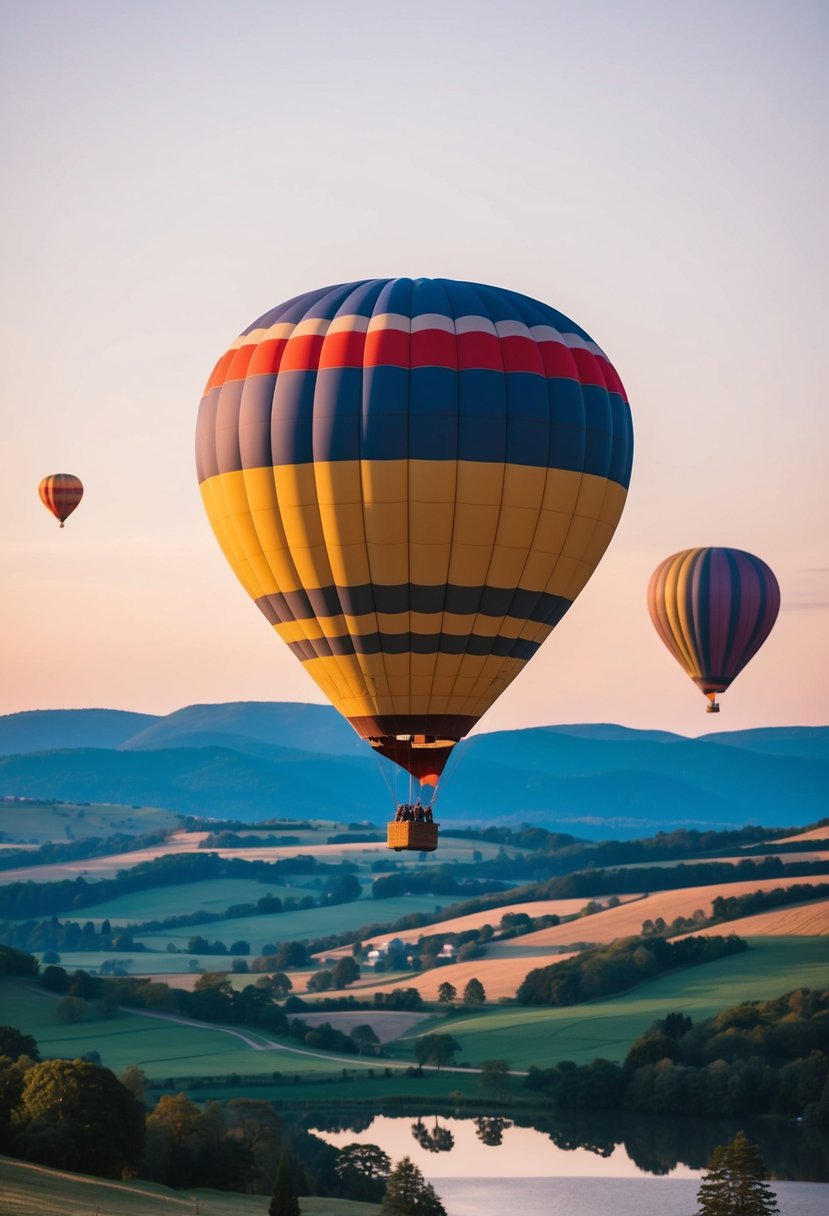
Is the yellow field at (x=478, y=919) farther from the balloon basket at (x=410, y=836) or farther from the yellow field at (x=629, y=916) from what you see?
the balloon basket at (x=410, y=836)

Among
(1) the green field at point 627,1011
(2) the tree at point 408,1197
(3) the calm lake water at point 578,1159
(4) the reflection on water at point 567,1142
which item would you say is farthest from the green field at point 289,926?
(2) the tree at point 408,1197

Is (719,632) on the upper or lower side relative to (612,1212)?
upper

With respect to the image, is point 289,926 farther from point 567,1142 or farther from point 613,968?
point 567,1142

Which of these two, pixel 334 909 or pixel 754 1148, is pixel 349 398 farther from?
pixel 334 909

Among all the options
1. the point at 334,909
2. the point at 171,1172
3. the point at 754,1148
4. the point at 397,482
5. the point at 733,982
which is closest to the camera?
the point at 397,482

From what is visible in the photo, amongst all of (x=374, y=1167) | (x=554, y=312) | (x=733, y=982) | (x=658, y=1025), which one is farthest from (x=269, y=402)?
(x=733, y=982)

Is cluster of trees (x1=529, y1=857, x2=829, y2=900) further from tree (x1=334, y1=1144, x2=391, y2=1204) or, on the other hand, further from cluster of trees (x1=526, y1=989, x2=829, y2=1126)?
tree (x1=334, y1=1144, x2=391, y2=1204)

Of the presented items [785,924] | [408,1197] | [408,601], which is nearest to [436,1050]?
[785,924]

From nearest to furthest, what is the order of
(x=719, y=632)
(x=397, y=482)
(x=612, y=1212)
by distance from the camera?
(x=397, y=482) → (x=612, y=1212) → (x=719, y=632)
